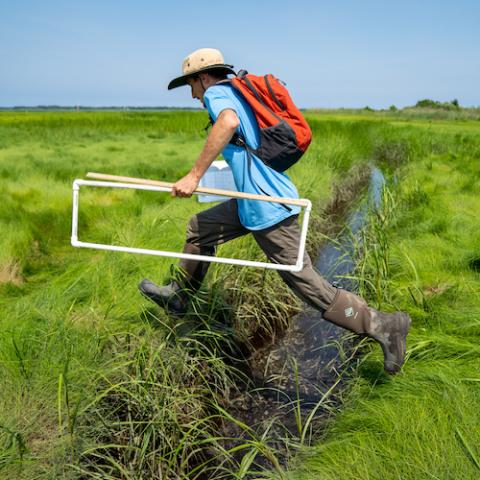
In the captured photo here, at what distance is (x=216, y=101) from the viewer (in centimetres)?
195

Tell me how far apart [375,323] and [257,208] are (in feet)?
2.84

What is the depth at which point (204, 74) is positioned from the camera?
2139mm

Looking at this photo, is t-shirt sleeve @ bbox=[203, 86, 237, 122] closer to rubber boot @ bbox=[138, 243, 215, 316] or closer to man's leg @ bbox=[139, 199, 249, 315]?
man's leg @ bbox=[139, 199, 249, 315]

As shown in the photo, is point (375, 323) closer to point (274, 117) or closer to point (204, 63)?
point (274, 117)

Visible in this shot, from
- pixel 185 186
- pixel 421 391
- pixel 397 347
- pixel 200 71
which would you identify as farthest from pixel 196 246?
pixel 421 391

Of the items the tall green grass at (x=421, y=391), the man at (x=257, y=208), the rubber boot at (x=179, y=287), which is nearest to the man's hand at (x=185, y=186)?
the man at (x=257, y=208)

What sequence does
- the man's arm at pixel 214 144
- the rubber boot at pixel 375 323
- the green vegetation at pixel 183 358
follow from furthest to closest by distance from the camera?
1. the rubber boot at pixel 375 323
2. the man's arm at pixel 214 144
3. the green vegetation at pixel 183 358

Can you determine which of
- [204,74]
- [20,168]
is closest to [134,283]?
[204,74]

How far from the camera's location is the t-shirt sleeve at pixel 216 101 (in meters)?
1.93

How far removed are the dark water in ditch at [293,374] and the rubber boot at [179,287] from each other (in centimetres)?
70

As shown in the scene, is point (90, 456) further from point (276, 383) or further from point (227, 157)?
point (227, 157)

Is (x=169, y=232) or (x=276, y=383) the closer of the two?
(x=276, y=383)

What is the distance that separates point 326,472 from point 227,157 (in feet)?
4.78

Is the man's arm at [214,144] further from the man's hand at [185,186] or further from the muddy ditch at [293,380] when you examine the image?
the muddy ditch at [293,380]
